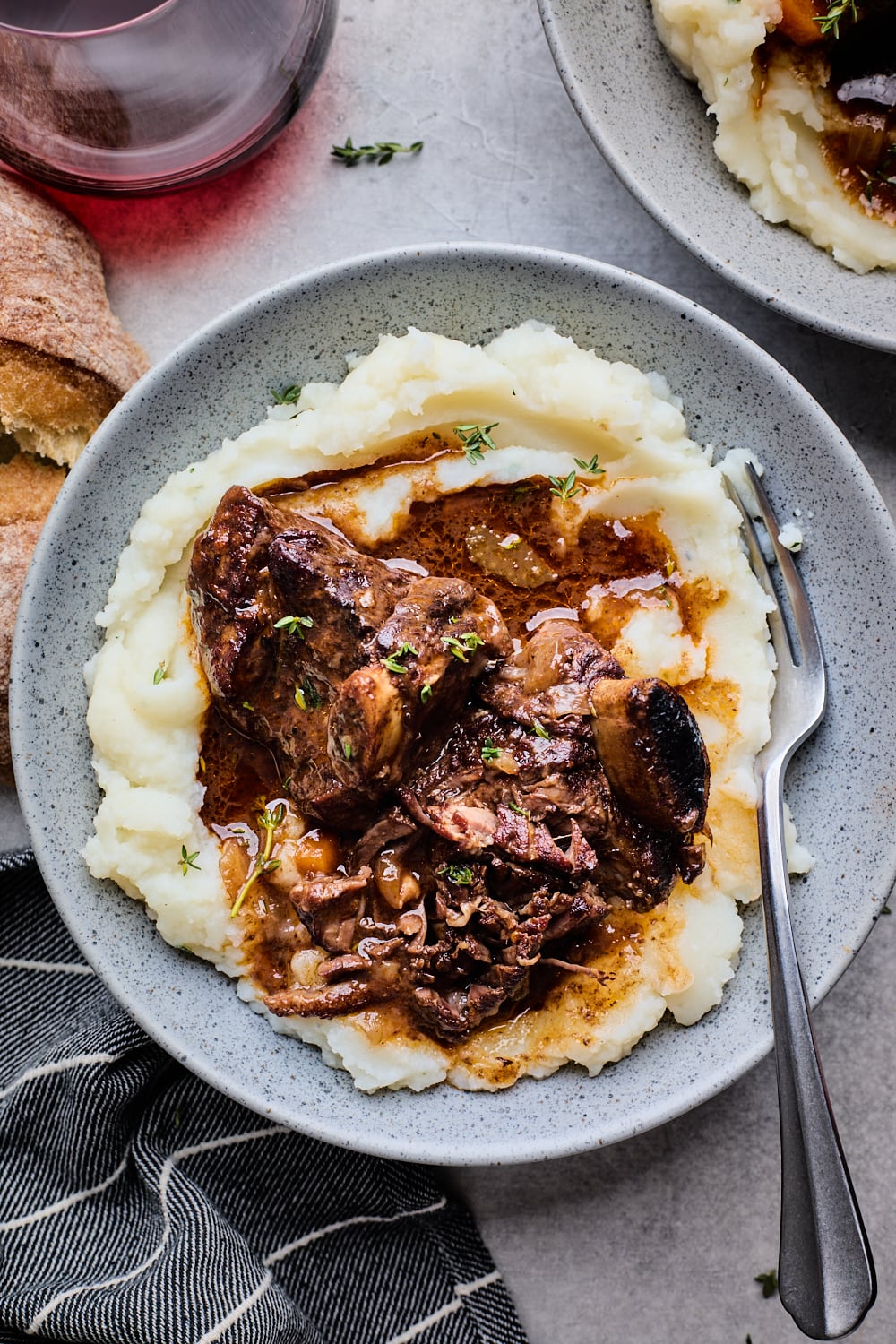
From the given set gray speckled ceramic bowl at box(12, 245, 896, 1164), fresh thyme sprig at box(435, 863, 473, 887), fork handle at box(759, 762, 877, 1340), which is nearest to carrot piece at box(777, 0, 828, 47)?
gray speckled ceramic bowl at box(12, 245, 896, 1164)

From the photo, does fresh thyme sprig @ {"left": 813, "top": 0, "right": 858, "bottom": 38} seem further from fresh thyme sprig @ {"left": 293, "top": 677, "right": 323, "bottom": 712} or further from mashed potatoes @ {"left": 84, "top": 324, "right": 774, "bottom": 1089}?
fresh thyme sprig @ {"left": 293, "top": 677, "right": 323, "bottom": 712}

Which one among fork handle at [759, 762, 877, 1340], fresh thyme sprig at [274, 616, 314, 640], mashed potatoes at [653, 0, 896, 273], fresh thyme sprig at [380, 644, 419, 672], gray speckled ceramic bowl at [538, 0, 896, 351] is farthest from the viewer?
mashed potatoes at [653, 0, 896, 273]

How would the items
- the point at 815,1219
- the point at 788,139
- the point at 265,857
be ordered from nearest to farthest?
the point at 815,1219
the point at 265,857
the point at 788,139

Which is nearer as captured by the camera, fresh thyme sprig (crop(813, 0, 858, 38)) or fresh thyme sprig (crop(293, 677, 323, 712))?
fresh thyme sprig (crop(293, 677, 323, 712))

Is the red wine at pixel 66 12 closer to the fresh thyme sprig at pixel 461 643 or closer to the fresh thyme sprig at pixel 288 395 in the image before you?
the fresh thyme sprig at pixel 288 395

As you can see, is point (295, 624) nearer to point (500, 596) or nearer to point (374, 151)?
point (500, 596)

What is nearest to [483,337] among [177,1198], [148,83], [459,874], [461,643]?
[461,643]
